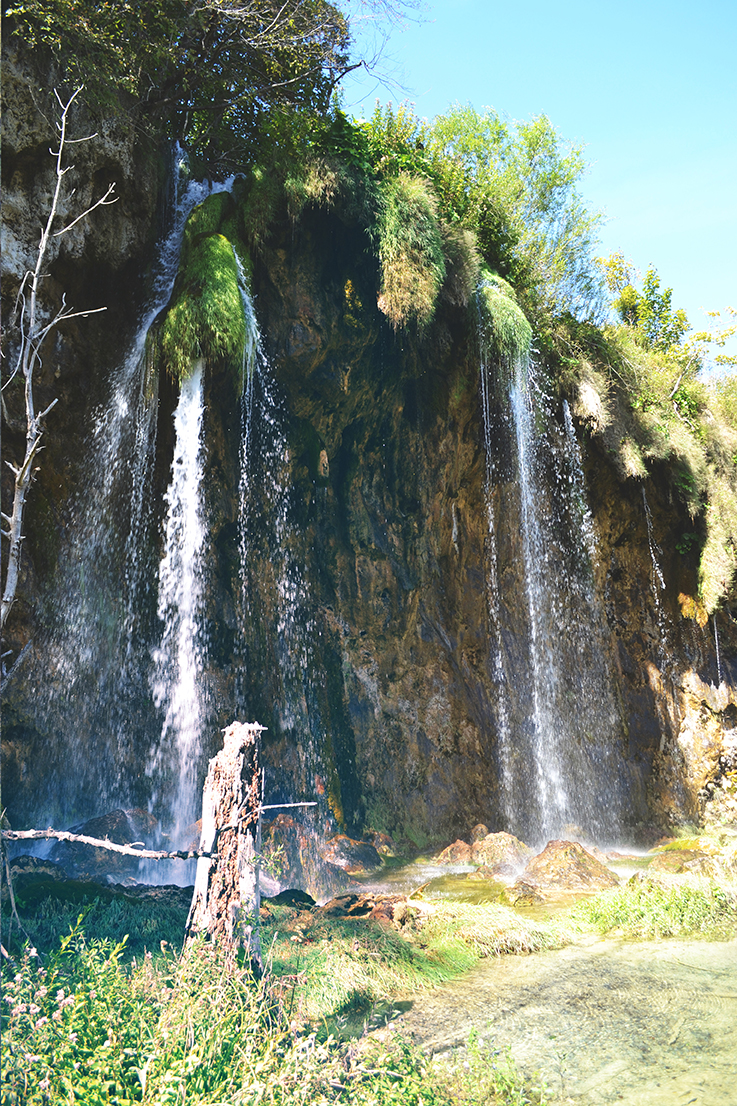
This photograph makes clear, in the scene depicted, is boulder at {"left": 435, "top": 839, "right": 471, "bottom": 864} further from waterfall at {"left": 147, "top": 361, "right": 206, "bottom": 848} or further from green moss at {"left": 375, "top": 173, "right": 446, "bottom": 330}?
green moss at {"left": 375, "top": 173, "right": 446, "bottom": 330}

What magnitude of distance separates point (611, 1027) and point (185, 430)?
8.23 m

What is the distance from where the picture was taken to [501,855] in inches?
369

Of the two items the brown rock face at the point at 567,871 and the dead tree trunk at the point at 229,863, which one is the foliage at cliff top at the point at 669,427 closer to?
the brown rock face at the point at 567,871

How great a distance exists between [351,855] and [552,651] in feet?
18.0

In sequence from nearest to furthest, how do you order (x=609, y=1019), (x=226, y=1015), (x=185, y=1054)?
(x=185, y=1054) < (x=226, y=1015) < (x=609, y=1019)

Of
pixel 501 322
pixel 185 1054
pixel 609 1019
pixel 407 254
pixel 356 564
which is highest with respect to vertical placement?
pixel 407 254

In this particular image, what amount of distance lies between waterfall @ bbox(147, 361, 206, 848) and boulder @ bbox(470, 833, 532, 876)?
3983 mm

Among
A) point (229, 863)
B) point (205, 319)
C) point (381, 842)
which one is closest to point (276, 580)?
point (205, 319)

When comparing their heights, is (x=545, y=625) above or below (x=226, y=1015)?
above

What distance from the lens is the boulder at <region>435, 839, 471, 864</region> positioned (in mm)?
10117

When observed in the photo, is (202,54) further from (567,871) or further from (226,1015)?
(567,871)

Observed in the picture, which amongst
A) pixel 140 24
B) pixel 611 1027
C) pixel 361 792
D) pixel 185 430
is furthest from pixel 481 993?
pixel 140 24

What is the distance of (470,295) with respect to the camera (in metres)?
12.0

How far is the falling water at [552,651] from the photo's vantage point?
12562mm
